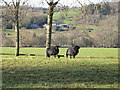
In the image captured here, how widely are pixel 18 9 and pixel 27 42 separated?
3526cm

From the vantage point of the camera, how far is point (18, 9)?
1084 inches

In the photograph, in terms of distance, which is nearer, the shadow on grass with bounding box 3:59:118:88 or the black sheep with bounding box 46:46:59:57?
the shadow on grass with bounding box 3:59:118:88

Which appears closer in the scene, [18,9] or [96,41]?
[18,9]

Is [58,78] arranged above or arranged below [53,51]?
above

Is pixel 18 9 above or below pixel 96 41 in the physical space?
above

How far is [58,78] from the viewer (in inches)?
465

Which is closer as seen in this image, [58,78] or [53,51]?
[58,78]

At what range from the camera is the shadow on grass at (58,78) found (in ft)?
34.3

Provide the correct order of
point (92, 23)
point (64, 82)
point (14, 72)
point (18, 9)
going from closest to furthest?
point (64, 82) < point (14, 72) < point (18, 9) < point (92, 23)

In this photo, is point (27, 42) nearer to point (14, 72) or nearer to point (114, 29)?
point (114, 29)

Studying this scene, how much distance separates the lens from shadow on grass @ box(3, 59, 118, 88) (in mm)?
10445

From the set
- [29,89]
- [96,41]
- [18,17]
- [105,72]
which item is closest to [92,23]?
[96,41]

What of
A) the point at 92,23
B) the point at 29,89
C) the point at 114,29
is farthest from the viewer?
the point at 114,29

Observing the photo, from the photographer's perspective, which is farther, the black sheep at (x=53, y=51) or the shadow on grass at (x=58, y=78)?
the black sheep at (x=53, y=51)
